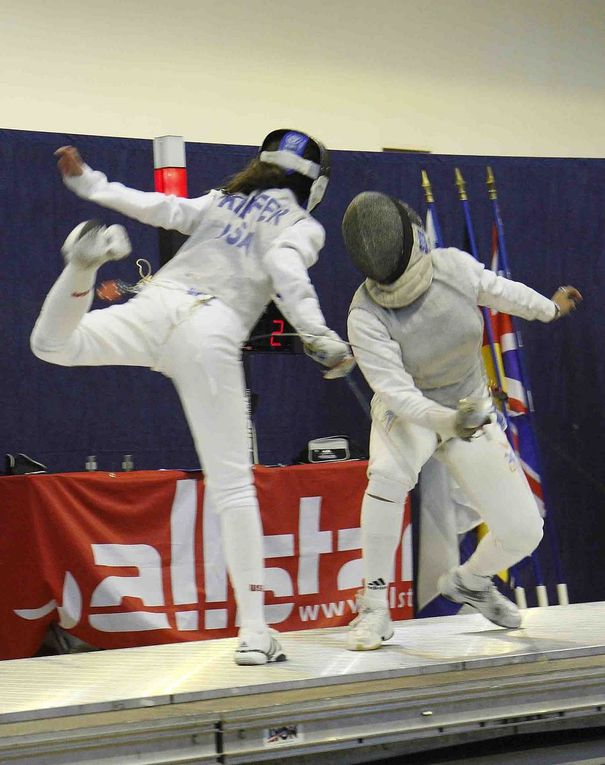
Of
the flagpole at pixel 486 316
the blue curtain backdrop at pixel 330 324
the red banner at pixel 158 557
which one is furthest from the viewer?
the flagpole at pixel 486 316

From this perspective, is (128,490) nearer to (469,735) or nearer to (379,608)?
(379,608)

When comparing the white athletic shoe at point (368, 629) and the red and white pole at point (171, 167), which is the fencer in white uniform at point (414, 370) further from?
the red and white pole at point (171, 167)

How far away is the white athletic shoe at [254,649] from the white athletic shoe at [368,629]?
24cm

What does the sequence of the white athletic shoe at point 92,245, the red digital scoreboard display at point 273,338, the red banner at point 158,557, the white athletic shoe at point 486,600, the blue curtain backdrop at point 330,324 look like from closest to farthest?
the white athletic shoe at point 92,245
the white athletic shoe at point 486,600
the red banner at point 158,557
the red digital scoreboard display at point 273,338
the blue curtain backdrop at point 330,324

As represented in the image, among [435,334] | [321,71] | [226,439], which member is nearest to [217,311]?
[226,439]

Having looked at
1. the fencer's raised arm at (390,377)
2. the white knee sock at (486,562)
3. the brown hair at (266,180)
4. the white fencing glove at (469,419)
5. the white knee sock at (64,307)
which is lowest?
the white knee sock at (486,562)

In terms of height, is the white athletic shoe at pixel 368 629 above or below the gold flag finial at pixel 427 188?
below

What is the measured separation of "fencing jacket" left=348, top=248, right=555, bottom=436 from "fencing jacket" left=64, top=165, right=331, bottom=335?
0.84 ft

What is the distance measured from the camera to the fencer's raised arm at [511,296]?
9.00 feet

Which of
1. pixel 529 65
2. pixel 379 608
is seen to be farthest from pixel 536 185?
pixel 379 608

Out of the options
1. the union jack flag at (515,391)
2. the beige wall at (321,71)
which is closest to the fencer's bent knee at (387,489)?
the union jack flag at (515,391)

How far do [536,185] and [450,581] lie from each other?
7.09 feet

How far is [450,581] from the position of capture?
292cm

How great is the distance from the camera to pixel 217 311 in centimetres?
251
